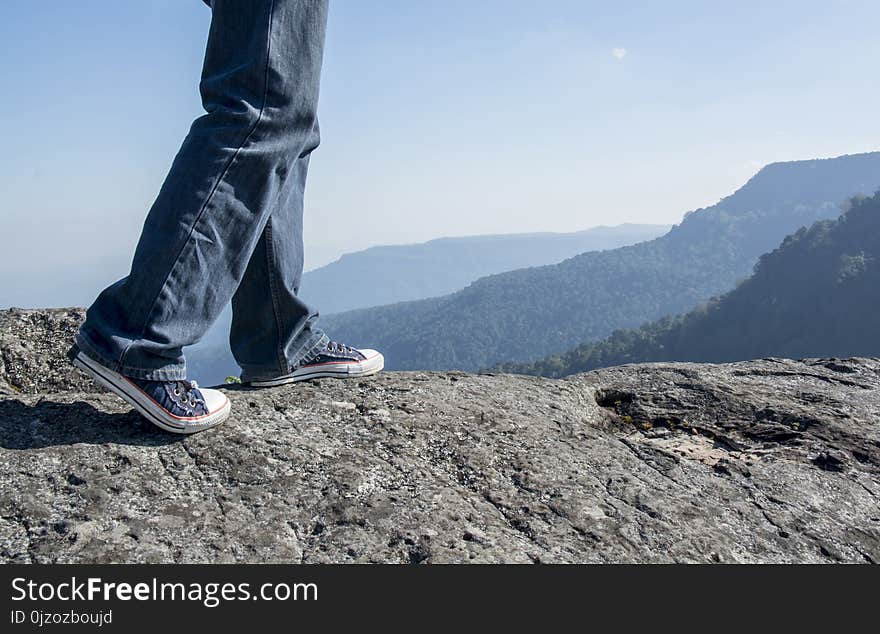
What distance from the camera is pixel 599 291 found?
444ft

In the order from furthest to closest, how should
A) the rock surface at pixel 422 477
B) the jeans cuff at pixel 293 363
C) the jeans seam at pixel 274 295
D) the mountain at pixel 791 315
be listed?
the mountain at pixel 791 315 < the jeans cuff at pixel 293 363 < the jeans seam at pixel 274 295 < the rock surface at pixel 422 477

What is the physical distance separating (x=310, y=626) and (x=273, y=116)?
1.30 meters

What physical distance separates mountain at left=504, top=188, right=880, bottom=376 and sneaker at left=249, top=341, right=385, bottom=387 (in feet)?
178

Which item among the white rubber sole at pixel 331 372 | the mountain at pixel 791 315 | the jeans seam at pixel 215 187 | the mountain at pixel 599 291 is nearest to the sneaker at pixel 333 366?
the white rubber sole at pixel 331 372

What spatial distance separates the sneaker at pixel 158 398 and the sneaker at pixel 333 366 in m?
0.51

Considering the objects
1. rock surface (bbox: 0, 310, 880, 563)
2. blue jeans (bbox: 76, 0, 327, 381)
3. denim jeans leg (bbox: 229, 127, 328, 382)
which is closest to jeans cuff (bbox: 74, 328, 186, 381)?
blue jeans (bbox: 76, 0, 327, 381)

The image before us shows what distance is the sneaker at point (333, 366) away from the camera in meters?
2.46

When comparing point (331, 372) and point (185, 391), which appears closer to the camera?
point (185, 391)

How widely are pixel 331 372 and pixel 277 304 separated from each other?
13.2 inches

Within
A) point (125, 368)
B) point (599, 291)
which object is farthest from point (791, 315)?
point (125, 368)

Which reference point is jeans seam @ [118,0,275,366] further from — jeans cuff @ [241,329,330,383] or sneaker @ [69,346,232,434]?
jeans cuff @ [241,329,330,383]

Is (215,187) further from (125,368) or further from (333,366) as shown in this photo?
(333,366)

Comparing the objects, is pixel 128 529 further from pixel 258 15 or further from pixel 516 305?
pixel 516 305

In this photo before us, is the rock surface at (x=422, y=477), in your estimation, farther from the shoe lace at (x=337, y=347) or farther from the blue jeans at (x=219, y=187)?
the blue jeans at (x=219, y=187)
